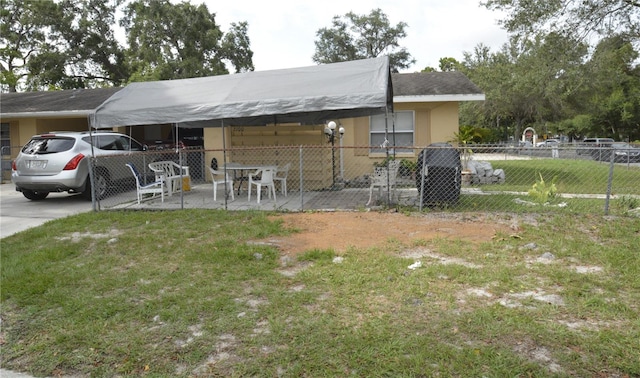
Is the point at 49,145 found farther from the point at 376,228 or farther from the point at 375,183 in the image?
the point at 376,228

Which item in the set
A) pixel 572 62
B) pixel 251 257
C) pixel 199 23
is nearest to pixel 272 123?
pixel 251 257

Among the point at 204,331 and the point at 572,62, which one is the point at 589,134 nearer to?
the point at 572,62

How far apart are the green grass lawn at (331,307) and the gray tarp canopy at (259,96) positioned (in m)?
3.49

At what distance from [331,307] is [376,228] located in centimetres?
298

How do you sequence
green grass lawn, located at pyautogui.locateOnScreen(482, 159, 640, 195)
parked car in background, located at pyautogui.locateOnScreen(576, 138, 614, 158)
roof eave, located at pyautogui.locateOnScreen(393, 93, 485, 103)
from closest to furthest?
parked car in background, located at pyautogui.locateOnScreen(576, 138, 614, 158)
green grass lawn, located at pyautogui.locateOnScreen(482, 159, 640, 195)
roof eave, located at pyautogui.locateOnScreen(393, 93, 485, 103)

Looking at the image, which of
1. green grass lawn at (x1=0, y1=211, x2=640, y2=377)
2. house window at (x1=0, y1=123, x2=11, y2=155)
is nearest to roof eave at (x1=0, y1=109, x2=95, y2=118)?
house window at (x1=0, y1=123, x2=11, y2=155)

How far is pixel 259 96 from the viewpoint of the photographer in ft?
31.1

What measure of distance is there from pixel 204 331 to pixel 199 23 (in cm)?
3169

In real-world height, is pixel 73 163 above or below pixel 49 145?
below

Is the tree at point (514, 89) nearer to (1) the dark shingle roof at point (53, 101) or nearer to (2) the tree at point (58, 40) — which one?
(1) the dark shingle roof at point (53, 101)

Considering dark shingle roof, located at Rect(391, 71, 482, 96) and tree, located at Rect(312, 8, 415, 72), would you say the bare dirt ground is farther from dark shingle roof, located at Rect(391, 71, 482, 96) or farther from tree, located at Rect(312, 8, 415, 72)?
tree, located at Rect(312, 8, 415, 72)

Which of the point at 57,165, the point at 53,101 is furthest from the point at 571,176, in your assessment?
the point at 53,101

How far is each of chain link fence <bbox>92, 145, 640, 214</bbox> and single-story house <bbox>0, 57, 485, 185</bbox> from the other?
14.5 inches

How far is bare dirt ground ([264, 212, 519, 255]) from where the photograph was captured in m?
6.29
